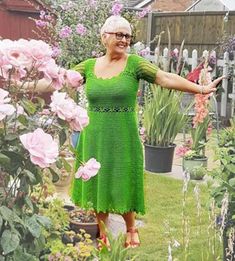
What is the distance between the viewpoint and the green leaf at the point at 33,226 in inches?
102

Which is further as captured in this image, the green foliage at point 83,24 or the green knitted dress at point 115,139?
the green foliage at point 83,24

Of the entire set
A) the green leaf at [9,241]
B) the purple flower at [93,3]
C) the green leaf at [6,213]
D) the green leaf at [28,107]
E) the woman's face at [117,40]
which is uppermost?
the purple flower at [93,3]

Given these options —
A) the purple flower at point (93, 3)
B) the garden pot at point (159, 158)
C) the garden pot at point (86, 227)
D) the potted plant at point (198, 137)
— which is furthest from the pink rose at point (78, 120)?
the purple flower at point (93, 3)

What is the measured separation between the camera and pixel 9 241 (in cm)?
248

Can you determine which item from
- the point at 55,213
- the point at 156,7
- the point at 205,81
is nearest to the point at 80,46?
the point at 205,81

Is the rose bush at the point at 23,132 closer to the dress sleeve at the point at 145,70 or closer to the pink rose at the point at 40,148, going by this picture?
the pink rose at the point at 40,148

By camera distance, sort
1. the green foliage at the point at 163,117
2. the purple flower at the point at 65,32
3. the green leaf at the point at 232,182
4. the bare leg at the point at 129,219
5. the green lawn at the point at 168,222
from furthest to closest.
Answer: the purple flower at the point at 65,32
the green foliage at the point at 163,117
the bare leg at the point at 129,219
the green lawn at the point at 168,222
the green leaf at the point at 232,182

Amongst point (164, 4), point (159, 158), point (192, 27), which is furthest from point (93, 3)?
point (164, 4)

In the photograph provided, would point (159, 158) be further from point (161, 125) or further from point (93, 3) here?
point (93, 3)

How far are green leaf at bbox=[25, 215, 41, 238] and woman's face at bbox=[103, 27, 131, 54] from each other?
2383mm

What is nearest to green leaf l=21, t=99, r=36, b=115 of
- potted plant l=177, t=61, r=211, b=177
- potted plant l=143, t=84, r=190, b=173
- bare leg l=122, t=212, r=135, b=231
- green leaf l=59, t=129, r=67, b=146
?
green leaf l=59, t=129, r=67, b=146

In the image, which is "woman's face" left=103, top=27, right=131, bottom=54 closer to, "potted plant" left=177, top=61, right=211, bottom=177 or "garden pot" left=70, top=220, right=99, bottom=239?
"garden pot" left=70, top=220, right=99, bottom=239

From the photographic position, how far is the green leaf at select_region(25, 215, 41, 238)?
260 cm

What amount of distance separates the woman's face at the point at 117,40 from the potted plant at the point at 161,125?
319 centimetres
